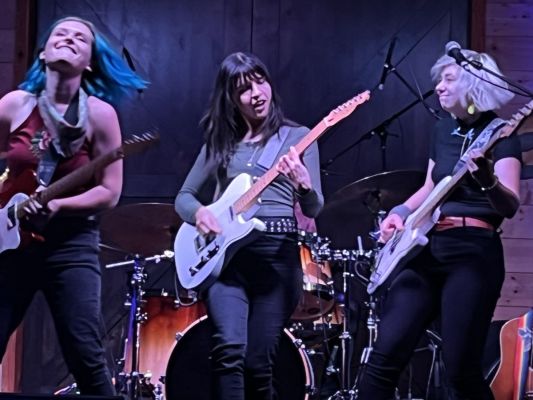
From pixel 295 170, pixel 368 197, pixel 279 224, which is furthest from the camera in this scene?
pixel 368 197

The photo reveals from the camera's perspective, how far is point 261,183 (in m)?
3.89

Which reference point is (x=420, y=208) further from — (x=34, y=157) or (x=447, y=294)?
(x=34, y=157)

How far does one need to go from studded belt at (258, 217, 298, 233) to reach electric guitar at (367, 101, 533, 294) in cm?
46

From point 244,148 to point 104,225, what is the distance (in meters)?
1.57

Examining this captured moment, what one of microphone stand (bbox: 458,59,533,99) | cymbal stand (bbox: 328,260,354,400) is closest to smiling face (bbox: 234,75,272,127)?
microphone stand (bbox: 458,59,533,99)

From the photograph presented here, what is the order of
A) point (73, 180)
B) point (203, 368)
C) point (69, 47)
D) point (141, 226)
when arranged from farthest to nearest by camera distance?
point (141, 226) < point (203, 368) < point (69, 47) < point (73, 180)

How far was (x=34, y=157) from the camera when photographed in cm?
356

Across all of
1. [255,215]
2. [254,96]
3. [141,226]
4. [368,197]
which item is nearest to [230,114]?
[254,96]

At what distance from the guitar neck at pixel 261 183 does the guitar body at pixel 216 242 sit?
0.11ft

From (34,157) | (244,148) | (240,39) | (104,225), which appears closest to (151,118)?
(240,39)

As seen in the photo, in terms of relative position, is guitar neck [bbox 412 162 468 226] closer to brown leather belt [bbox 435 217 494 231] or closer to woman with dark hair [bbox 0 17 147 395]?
brown leather belt [bbox 435 217 494 231]

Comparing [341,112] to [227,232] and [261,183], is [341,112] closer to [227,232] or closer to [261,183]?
[261,183]

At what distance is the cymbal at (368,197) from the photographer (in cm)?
535

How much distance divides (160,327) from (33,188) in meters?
2.18
